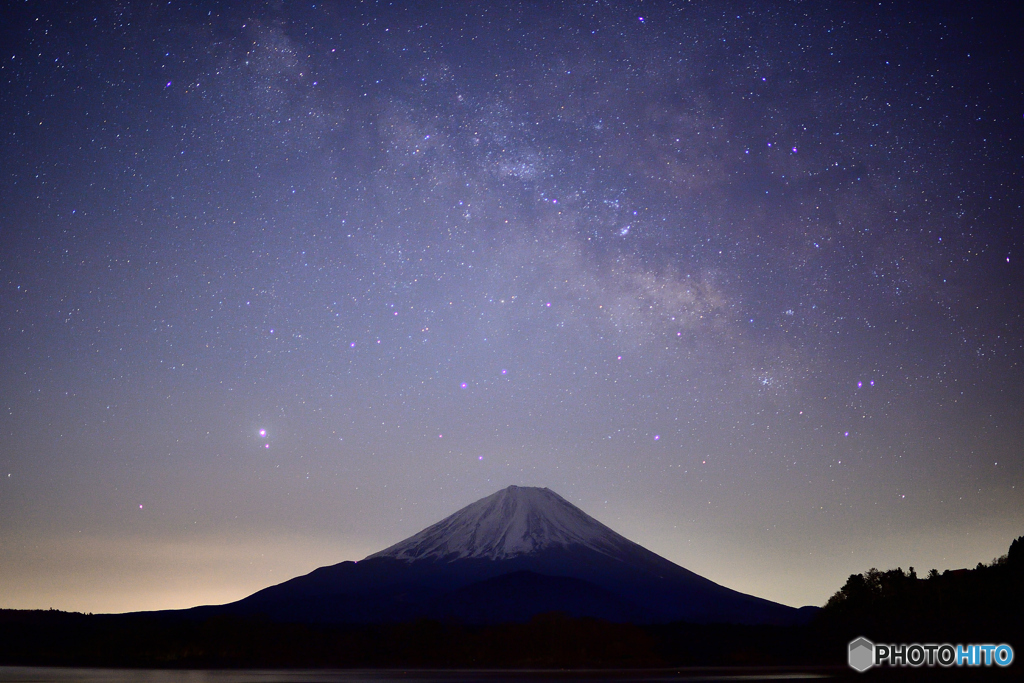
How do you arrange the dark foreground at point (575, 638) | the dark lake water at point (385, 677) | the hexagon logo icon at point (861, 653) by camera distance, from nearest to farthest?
the dark lake water at point (385, 677), the hexagon logo icon at point (861, 653), the dark foreground at point (575, 638)

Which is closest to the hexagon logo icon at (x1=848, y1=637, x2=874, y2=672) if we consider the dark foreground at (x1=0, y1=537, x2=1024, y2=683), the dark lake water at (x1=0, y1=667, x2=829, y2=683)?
the dark foreground at (x1=0, y1=537, x2=1024, y2=683)

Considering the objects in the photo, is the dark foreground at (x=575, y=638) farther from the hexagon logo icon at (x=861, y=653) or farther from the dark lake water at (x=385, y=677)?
the dark lake water at (x=385, y=677)

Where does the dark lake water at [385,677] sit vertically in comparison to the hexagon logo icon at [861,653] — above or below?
above

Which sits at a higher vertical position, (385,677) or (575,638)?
(385,677)

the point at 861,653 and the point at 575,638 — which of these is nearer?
the point at 861,653

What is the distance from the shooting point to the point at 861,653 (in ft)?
271

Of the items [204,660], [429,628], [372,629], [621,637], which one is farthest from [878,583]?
[204,660]

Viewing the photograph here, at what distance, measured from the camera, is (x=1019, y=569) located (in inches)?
3816

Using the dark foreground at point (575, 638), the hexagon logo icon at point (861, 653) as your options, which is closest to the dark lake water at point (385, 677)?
the hexagon logo icon at point (861, 653)

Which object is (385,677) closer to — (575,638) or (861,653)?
(861,653)

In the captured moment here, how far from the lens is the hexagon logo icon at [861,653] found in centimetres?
7169

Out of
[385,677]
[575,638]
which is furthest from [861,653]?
[385,677]

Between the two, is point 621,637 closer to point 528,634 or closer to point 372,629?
point 528,634

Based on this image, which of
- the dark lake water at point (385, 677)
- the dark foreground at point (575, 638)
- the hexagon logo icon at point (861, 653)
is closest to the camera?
the dark lake water at point (385, 677)
